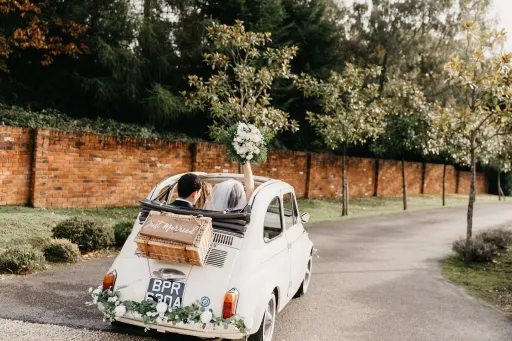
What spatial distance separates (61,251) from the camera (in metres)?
8.30

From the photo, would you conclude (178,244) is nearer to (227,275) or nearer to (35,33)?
(227,275)

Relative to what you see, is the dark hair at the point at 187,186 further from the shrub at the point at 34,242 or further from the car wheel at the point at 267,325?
the shrub at the point at 34,242

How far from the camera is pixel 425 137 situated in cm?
2033

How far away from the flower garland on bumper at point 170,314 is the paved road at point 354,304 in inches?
27.0

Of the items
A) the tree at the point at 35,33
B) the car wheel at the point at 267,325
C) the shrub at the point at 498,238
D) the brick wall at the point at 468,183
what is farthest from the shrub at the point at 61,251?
the brick wall at the point at 468,183

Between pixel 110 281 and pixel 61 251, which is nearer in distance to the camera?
pixel 110 281

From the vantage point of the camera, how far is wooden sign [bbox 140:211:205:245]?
4523 mm

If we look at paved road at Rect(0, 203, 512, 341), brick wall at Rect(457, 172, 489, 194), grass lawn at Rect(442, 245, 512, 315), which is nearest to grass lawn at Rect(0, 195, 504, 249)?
paved road at Rect(0, 203, 512, 341)

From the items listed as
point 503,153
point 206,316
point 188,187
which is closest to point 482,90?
point 188,187

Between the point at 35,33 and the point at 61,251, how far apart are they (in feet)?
33.6

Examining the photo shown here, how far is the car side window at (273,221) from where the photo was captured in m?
5.59

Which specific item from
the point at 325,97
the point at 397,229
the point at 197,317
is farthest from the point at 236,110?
the point at 197,317

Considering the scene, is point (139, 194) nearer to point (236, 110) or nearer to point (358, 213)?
point (236, 110)

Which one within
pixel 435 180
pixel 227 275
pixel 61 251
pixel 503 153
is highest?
pixel 503 153
